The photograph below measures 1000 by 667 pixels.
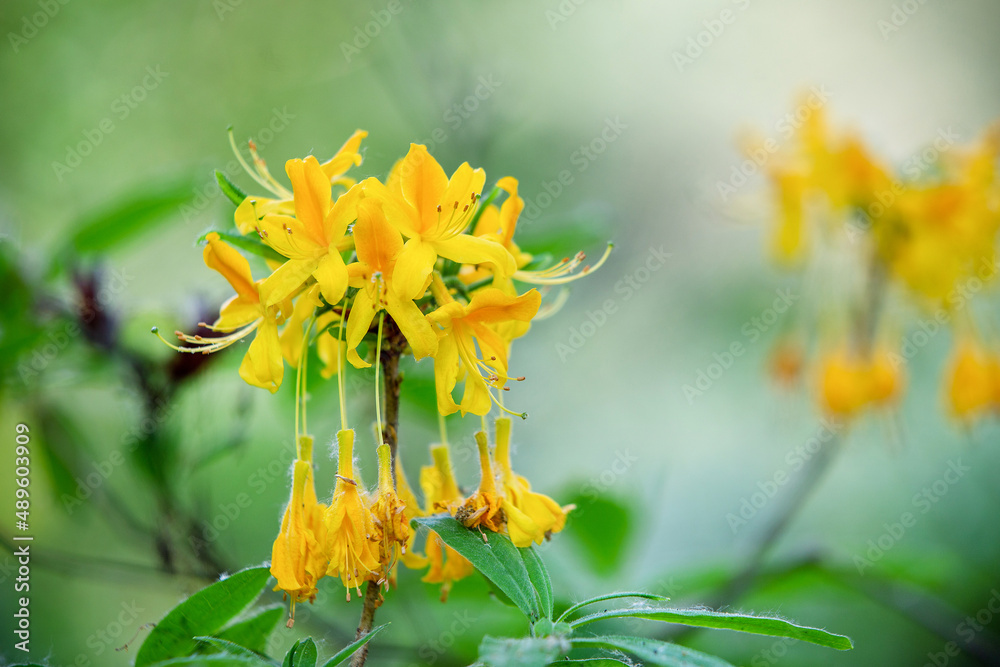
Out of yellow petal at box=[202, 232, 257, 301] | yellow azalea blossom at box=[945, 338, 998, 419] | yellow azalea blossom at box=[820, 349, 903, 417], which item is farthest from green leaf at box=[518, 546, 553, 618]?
yellow azalea blossom at box=[945, 338, 998, 419]

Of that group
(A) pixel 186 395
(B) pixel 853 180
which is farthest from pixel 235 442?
(B) pixel 853 180

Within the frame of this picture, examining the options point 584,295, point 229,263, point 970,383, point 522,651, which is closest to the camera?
point 522,651

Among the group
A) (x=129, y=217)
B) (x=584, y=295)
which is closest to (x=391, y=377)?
(x=129, y=217)

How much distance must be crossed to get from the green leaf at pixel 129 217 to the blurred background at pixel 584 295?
2.6 inches

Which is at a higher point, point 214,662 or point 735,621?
point 214,662

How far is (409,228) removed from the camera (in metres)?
0.67

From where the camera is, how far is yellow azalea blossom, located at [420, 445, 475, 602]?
725mm

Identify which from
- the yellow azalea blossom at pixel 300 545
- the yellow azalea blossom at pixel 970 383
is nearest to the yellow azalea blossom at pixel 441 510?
the yellow azalea blossom at pixel 300 545

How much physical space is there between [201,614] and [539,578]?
31cm

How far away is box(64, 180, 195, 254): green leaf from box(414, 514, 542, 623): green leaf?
32.2 inches

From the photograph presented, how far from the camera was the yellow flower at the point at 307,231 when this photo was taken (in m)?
0.65

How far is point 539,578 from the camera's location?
62 centimetres

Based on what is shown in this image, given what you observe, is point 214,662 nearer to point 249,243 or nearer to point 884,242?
point 249,243

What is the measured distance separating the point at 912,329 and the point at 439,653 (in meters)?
2.44
